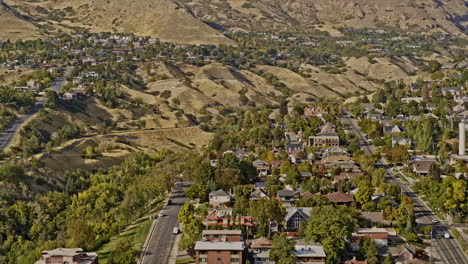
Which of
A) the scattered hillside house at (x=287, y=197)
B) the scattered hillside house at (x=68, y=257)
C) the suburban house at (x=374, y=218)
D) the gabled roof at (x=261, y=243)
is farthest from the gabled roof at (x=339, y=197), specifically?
the scattered hillside house at (x=68, y=257)

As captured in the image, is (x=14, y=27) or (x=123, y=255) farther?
(x=14, y=27)

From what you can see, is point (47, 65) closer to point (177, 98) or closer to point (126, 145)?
Answer: point (177, 98)

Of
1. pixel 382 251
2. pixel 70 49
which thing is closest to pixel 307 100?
pixel 70 49

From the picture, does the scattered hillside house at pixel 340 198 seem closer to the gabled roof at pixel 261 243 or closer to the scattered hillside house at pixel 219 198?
A: the scattered hillside house at pixel 219 198

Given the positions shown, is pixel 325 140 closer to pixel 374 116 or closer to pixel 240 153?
pixel 240 153

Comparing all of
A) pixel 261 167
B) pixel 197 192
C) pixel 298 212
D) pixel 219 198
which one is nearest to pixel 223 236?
pixel 298 212

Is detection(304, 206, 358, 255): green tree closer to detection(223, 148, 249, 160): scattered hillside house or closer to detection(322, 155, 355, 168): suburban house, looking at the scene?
detection(322, 155, 355, 168): suburban house

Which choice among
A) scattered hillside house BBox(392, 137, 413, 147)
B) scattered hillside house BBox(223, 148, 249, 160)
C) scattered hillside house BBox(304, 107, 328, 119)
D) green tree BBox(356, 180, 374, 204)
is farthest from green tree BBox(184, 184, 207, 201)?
scattered hillside house BBox(304, 107, 328, 119)
